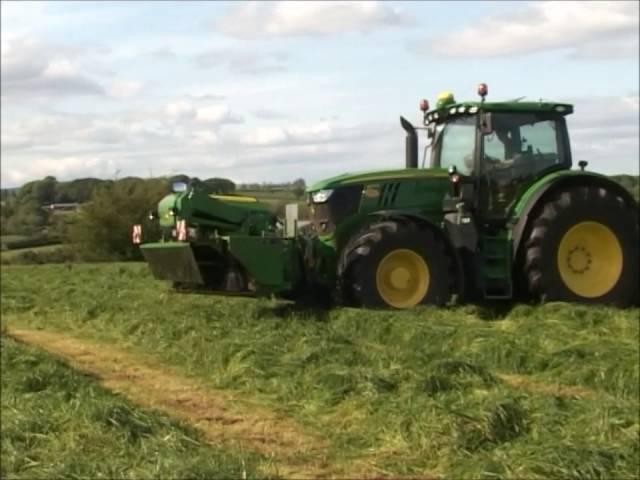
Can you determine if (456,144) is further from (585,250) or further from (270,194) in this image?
(270,194)

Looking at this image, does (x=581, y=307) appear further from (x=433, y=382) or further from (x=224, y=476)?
(x=224, y=476)

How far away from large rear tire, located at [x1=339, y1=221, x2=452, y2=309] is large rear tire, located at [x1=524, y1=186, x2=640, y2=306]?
982mm

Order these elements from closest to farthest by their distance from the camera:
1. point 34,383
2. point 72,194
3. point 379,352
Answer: point 34,383
point 379,352
point 72,194

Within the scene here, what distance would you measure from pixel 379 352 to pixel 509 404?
7.69ft

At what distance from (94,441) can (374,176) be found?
5.72 metres

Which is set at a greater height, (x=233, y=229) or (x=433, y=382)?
(x=233, y=229)

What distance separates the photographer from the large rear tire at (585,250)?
10.8 meters

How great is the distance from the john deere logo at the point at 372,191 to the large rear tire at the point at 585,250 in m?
1.70

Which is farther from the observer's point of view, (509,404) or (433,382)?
(433,382)

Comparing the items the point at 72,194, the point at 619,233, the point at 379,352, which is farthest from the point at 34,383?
the point at 72,194

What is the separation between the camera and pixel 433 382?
7.24m

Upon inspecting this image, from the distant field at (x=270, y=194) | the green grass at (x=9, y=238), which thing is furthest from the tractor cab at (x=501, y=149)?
the green grass at (x=9, y=238)

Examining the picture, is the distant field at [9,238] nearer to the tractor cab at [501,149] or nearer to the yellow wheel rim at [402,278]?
the tractor cab at [501,149]

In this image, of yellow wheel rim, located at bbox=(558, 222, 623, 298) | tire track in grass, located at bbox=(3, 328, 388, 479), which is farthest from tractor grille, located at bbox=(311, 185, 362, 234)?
tire track in grass, located at bbox=(3, 328, 388, 479)
